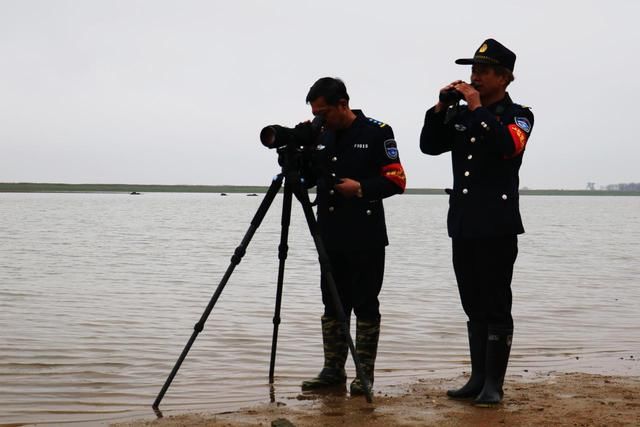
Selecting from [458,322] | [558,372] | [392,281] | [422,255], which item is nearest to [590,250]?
[422,255]

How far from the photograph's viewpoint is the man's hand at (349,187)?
5.62 meters

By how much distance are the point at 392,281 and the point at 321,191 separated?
904 centimetres

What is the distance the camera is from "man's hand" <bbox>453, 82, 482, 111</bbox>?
5.31m

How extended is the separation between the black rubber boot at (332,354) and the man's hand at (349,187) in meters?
0.94

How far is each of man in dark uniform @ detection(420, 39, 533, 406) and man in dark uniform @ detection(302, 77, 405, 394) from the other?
1.12 ft

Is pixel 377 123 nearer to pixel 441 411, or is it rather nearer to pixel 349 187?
pixel 349 187

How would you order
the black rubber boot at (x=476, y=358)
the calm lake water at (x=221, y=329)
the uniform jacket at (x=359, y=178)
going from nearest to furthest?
the black rubber boot at (x=476, y=358) → the uniform jacket at (x=359, y=178) → the calm lake water at (x=221, y=329)

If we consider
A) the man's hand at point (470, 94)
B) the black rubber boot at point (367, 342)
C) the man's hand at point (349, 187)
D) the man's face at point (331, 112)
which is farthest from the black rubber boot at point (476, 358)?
the man's face at point (331, 112)

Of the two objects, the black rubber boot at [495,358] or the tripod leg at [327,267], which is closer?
the tripod leg at [327,267]

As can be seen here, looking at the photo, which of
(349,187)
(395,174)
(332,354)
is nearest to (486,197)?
(395,174)

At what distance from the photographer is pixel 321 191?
19.5 feet

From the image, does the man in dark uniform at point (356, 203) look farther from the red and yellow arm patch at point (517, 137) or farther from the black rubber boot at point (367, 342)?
the red and yellow arm patch at point (517, 137)

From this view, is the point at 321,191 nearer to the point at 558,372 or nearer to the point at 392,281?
the point at 558,372

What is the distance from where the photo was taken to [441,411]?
5.35 m
